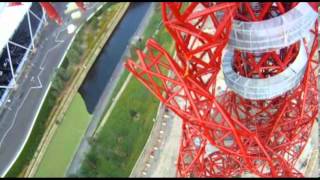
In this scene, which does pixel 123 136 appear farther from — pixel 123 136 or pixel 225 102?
pixel 225 102

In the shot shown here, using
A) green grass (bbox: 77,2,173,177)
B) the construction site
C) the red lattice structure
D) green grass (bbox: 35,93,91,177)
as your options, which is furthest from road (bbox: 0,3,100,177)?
the red lattice structure

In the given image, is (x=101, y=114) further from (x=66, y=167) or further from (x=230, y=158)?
(x=230, y=158)

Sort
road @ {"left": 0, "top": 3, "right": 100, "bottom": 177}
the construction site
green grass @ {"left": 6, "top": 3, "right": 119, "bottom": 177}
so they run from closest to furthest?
the construction site, green grass @ {"left": 6, "top": 3, "right": 119, "bottom": 177}, road @ {"left": 0, "top": 3, "right": 100, "bottom": 177}

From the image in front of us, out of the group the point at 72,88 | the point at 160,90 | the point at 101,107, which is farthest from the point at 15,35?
the point at 160,90

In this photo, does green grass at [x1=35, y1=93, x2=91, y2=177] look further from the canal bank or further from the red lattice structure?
the red lattice structure

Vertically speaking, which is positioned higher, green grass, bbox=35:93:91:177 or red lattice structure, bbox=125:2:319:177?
red lattice structure, bbox=125:2:319:177

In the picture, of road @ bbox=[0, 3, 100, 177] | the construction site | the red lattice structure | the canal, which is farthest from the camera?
the canal
